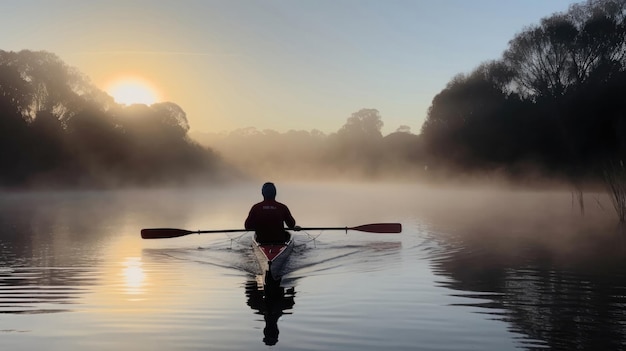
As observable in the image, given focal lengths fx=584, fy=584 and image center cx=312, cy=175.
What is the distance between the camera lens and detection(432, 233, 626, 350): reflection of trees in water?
7785mm

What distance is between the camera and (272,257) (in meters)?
11.4

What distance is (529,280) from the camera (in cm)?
1177

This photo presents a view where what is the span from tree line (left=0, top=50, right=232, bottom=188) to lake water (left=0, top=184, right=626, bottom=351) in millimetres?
34453

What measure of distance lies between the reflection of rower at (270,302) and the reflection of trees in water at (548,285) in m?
3.13

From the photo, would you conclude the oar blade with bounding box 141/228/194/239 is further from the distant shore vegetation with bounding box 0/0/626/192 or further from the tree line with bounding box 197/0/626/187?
the tree line with bounding box 197/0/626/187

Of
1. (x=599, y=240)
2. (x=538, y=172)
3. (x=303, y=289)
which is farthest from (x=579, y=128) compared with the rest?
(x=303, y=289)

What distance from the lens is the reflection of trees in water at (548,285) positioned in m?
7.79

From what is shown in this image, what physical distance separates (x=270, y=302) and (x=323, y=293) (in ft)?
3.89

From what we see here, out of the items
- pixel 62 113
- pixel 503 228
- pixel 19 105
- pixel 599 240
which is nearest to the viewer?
pixel 599 240

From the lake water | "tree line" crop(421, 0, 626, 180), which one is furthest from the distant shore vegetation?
the lake water

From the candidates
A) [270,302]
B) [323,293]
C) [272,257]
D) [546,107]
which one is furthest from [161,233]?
[546,107]

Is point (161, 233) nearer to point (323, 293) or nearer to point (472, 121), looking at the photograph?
point (323, 293)

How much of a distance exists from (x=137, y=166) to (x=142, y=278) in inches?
2412

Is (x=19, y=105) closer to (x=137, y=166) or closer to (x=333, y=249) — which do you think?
(x=137, y=166)
